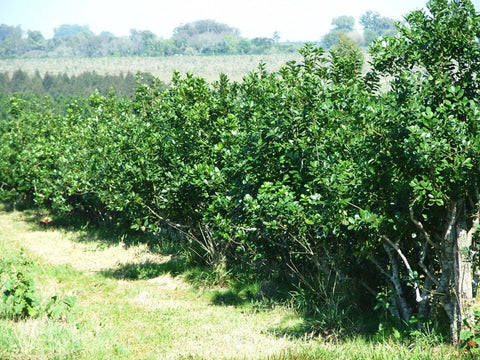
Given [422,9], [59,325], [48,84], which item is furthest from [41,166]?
[48,84]

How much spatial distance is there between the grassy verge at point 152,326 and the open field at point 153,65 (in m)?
115

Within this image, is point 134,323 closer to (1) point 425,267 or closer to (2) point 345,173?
(2) point 345,173

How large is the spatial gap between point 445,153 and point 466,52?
180 centimetres

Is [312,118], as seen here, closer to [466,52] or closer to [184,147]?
[466,52]

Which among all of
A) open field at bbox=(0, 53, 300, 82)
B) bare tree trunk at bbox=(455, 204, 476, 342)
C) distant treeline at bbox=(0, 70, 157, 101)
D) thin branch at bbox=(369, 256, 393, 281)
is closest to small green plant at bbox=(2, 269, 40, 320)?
thin branch at bbox=(369, 256, 393, 281)

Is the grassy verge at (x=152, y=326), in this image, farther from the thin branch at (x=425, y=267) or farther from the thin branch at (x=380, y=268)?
the thin branch at (x=380, y=268)

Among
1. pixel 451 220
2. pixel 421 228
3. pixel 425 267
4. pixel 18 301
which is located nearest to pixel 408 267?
pixel 425 267

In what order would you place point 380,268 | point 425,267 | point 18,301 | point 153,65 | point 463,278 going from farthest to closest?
1. point 153,65
2. point 18,301
3. point 380,268
4. point 425,267
5. point 463,278

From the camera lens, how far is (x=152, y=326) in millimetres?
9023

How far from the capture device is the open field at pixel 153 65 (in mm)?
134125

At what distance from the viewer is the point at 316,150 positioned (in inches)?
332

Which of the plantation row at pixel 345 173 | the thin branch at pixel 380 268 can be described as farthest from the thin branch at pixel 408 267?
the thin branch at pixel 380 268

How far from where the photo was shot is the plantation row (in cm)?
681

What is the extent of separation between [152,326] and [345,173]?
3999 millimetres
